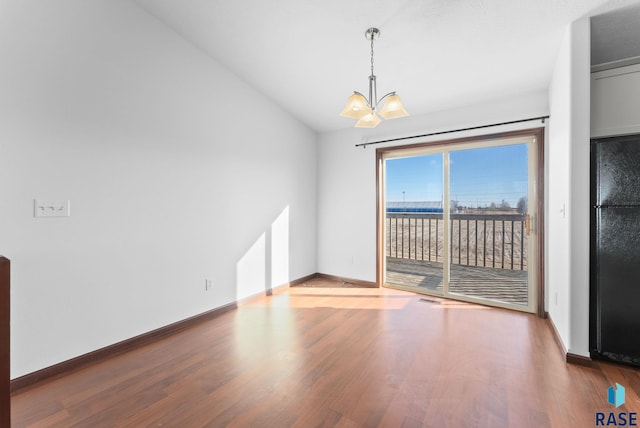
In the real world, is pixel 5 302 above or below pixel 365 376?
above

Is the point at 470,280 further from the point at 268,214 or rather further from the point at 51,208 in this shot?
the point at 51,208

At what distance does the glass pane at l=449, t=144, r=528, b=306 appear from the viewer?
3363mm

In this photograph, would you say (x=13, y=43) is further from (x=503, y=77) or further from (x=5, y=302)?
(x=503, y=77)

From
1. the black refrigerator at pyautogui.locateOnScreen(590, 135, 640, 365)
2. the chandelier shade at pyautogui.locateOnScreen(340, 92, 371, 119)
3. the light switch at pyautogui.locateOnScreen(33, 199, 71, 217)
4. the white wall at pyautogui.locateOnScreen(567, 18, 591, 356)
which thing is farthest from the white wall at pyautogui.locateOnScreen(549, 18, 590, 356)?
the light switch at pyautogui.locateOnScreen(33, 199, 71, 217)

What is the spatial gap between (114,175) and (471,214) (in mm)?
3860

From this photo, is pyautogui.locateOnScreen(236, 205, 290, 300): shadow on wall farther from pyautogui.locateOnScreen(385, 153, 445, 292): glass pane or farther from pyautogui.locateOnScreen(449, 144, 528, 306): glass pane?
pyautogui.locateOnScreen(449, 144, 528, 306): glass pane

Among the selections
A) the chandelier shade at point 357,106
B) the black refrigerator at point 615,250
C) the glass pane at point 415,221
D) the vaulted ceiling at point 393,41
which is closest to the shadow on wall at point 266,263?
the glass pane at point 415,221

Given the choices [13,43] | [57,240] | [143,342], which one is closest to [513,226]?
[143,342]

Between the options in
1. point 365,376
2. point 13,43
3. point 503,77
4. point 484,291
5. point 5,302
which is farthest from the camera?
point 484,291

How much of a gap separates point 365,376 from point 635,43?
3.38 meters

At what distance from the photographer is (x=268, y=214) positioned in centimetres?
393

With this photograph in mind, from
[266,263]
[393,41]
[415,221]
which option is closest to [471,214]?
[415,221]

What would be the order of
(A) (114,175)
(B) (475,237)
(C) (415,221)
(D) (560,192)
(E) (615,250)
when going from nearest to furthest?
1. (E) (615,250)
2. (A) (114,175)
3. (D) (560,192)
4. (B) (475,237)
5. (C) (415,221)

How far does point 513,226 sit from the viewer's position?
352 cm
